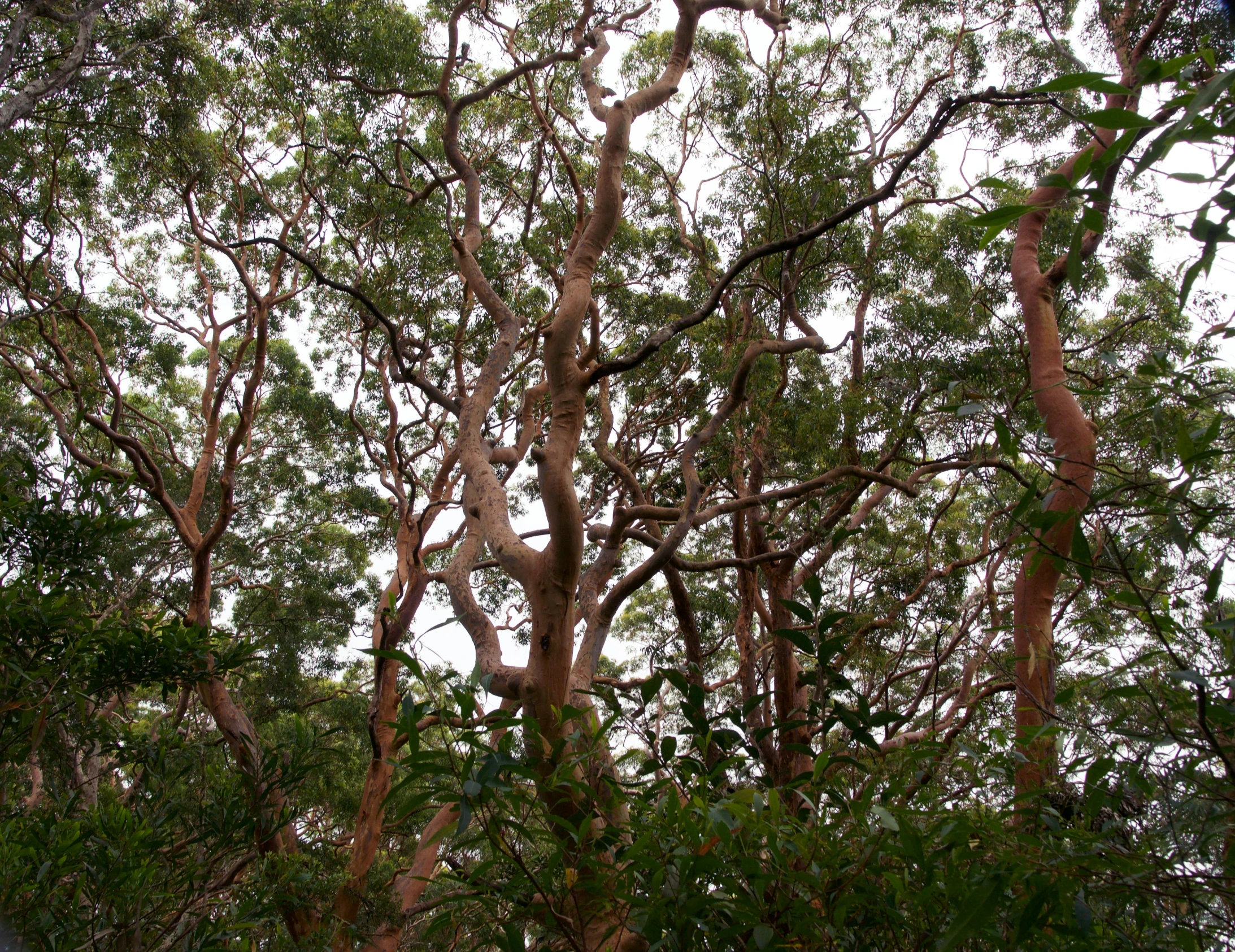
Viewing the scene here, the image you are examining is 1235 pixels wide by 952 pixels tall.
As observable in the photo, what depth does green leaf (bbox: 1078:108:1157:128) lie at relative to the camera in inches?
31.8

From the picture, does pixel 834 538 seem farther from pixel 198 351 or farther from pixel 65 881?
pixel 198 351

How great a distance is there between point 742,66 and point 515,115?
238 centimetres

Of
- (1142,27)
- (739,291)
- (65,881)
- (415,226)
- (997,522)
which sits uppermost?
(415,226)

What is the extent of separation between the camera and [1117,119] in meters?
0.81

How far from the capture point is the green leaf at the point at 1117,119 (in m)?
0.81

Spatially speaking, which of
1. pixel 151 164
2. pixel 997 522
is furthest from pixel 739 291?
pixel 151 164

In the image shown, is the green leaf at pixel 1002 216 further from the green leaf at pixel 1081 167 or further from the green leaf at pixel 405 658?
the green leaf at pixel 405 658

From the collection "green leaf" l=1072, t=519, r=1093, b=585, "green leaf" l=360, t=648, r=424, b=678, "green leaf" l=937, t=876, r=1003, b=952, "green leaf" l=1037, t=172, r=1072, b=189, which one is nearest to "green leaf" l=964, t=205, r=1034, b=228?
"green leaf" l=1037, t=172, r=1072, b=189

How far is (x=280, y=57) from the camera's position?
7.71 meters

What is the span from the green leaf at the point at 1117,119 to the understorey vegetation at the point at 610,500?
0.03m

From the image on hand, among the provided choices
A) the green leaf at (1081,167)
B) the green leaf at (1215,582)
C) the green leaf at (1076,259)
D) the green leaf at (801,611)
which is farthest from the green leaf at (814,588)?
the green leaf at (1081,167)

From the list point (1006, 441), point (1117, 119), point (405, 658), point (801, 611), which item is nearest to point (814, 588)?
point (801, 611)

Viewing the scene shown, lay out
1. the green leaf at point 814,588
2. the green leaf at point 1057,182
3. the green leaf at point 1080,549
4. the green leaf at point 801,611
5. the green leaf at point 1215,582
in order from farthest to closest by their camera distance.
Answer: the green leaf at point 814,588 < the green leaf at point 801,611 < the green leaf at point 1080,549 < the green leaf at point 1215,582 < the green leaf at point 1057,182

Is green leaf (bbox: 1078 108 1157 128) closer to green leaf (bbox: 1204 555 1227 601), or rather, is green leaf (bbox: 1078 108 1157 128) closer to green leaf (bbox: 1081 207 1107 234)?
green leaf (bbox: 1081 207 1107 234)
